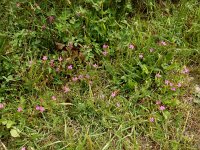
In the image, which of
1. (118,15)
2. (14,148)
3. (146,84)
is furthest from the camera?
(118,15)

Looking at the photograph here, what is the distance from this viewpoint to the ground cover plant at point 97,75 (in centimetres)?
296

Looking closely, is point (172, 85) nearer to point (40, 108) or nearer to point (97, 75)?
point (97, 75)

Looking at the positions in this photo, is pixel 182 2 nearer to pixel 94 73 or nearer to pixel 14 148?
pixel 94 73

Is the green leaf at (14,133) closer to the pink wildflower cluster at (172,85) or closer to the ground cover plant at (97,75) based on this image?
the ground cover plant at (97,75)

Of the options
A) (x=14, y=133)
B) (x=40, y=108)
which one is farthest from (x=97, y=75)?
(x=14, y=133)

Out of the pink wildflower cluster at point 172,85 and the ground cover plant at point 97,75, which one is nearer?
the ground cover plant at point 97,75

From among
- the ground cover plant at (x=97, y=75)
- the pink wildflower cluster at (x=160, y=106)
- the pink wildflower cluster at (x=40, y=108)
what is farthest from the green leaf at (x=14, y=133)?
the pink wildflower cluster at (x=160, y=106)

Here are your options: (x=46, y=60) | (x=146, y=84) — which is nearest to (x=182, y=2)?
(x=146, y=84)

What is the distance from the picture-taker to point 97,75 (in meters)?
3.24

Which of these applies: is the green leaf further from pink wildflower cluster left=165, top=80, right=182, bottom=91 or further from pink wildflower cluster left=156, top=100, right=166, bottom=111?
pink wildflower cluster left=165, top=80, right=182, bottom=91

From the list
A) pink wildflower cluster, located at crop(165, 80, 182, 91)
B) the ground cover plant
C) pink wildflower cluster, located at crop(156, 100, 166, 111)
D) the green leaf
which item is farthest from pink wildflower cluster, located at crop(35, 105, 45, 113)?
pink wildflower cluster, located at crop(165, 80, 182, 91)

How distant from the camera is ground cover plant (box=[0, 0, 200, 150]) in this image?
116 inches

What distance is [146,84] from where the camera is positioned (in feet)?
10.4

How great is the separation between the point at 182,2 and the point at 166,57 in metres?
0.74
